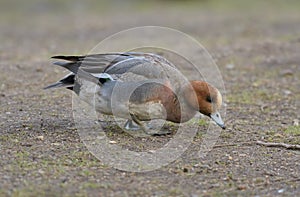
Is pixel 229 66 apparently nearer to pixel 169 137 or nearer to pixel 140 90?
pixel 169 137

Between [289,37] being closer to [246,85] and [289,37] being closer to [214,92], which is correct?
[246,85]

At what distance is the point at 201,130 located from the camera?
5984 mm

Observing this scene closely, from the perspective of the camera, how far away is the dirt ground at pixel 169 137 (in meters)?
4.44

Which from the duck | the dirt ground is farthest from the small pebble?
the duck

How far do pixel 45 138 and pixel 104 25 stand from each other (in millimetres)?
9386

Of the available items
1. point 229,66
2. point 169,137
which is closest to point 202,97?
point 169,137

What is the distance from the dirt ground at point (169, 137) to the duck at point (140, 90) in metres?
0.24

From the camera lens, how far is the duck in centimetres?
545

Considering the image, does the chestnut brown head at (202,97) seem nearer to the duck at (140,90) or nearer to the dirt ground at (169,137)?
the duck at (140,90)

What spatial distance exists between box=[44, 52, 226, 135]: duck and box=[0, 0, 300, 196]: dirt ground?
24 centimetres

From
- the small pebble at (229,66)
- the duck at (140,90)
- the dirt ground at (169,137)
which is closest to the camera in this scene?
the dirt ground at (169,137)

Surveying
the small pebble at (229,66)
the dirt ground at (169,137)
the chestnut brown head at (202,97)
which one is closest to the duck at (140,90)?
the chestnut brown head at (202,97)

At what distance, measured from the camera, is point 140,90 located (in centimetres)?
546

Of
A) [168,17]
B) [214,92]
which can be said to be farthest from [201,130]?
[168,17]
